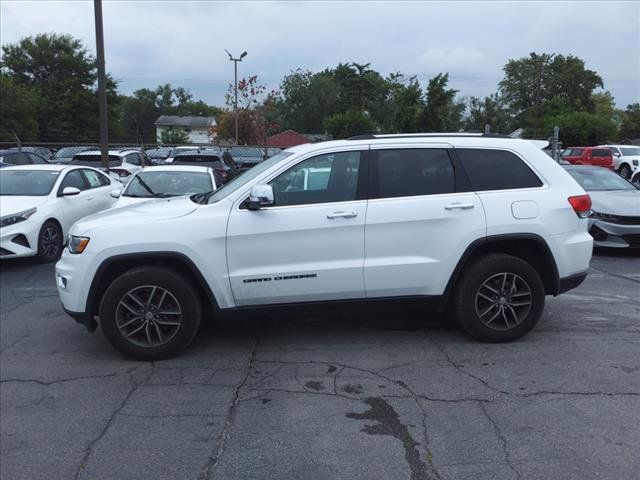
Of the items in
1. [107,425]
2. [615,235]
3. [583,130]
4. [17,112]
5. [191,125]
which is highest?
[191,125]

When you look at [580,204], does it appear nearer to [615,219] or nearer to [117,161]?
[615,219]

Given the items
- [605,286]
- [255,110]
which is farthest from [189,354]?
[255,110]

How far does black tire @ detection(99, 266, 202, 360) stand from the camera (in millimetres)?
4906

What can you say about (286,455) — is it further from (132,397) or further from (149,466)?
(132,397)

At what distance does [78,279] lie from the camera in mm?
4930

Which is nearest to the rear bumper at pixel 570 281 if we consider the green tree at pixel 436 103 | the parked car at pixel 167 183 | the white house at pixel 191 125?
the parked car at pixel 167 183

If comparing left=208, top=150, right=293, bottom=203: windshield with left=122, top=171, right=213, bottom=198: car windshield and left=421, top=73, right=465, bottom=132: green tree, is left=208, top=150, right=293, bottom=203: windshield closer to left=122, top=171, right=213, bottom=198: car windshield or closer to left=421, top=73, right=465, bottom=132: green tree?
left=122, top=171, right=213, bottom=198: car windshield

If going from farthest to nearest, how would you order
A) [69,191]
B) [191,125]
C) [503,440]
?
[191,125] < [69,191] < [503,440]

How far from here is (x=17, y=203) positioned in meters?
9.19

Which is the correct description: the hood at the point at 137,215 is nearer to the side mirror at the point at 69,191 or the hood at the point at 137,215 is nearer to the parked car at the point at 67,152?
the side mirror at the point at 69,191

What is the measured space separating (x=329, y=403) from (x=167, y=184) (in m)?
6.91

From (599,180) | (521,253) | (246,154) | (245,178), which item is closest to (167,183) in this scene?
(245,178)

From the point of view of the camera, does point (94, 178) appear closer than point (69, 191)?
No

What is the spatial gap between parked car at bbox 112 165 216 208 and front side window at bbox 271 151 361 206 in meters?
4.89
